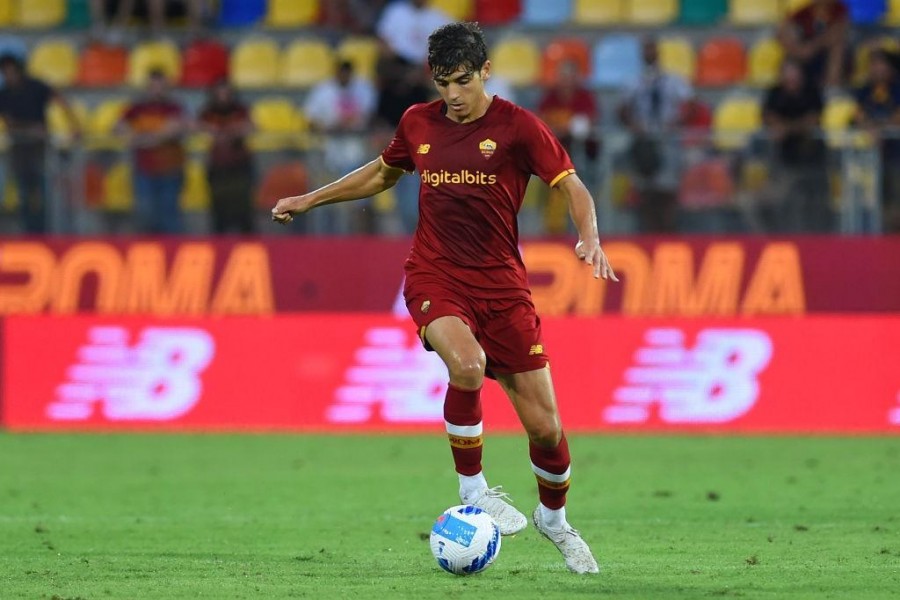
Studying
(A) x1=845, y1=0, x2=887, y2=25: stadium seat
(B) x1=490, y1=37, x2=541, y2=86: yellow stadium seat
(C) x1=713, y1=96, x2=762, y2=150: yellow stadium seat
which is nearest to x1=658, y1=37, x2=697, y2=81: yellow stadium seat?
(C) x1=713, y1=96, x2=762, y2=150: yellow stadium seat

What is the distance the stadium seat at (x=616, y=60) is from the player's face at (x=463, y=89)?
11700mm

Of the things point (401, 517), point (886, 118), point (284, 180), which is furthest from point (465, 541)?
point (886, 118)

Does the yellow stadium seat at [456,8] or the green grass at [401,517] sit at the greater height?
the yellow stadium seat at [456,8]

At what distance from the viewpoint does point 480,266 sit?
293 inches

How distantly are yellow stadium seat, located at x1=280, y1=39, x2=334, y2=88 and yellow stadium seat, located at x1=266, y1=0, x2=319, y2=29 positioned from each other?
2.04 feet

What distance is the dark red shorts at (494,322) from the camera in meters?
7.32

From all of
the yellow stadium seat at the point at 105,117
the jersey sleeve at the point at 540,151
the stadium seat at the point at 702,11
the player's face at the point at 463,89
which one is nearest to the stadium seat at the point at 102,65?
the yellow stadium seat at the point at 105,117

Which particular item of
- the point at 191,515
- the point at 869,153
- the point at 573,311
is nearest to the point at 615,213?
the point at 573,311

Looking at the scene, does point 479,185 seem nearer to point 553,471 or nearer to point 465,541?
point 553,471

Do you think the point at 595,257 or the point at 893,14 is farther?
the point at 893,14

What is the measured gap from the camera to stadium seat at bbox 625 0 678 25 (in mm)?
19859

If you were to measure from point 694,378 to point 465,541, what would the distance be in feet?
25.9

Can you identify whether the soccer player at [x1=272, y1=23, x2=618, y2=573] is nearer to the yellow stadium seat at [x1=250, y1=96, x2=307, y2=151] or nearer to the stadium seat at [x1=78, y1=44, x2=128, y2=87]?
the yellow stadium seat at [x1=250, y1=96, x2=307, y2=151]

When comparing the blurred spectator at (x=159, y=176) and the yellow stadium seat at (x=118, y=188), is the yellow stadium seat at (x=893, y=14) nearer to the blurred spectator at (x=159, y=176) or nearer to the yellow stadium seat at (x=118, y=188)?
the blurred spectator at (x=159, y=176)
